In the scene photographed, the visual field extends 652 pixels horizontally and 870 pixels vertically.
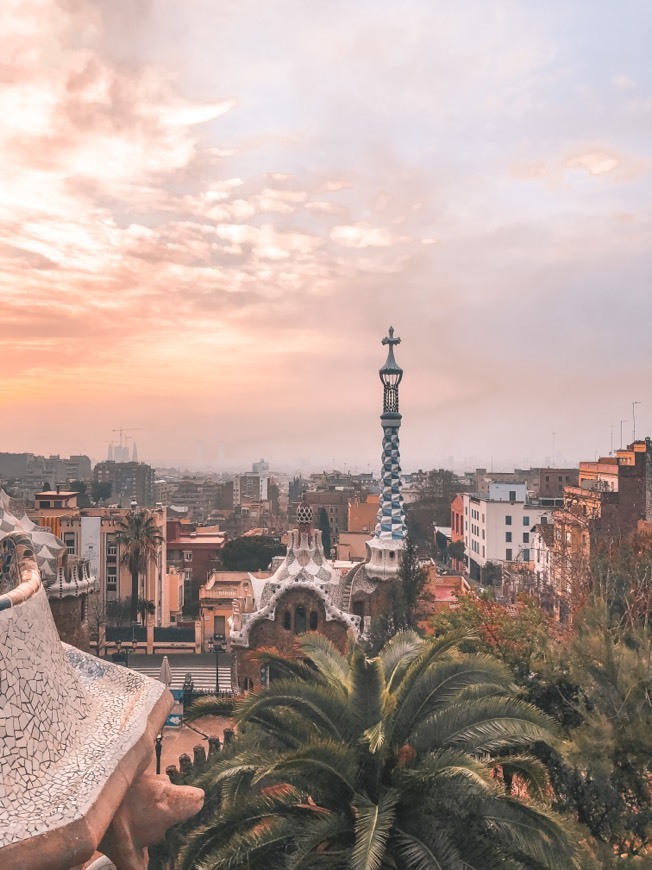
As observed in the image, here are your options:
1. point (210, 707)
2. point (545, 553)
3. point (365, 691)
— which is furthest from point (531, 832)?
point (545, 553)

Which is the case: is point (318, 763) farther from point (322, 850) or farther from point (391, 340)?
point (391, 340)

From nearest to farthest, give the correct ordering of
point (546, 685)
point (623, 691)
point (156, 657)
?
point (623, 691) → point (546, 685) → point (156, 657)

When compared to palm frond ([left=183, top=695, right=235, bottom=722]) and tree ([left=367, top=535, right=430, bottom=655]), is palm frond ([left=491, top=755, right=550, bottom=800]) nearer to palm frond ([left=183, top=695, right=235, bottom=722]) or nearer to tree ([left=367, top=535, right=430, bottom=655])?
palm frond ([left=183, top=695, right=235, bottom=722])

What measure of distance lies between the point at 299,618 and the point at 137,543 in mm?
12237

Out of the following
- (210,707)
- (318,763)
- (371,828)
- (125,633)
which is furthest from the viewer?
(125,633)

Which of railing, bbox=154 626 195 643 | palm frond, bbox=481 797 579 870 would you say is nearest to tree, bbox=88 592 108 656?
railing, bbox=154 626 195 643

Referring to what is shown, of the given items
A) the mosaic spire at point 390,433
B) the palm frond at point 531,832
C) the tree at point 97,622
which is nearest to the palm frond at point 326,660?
the palm frond at point 531,832

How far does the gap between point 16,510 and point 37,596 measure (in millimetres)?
5291

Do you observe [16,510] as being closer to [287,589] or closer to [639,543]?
[287,589]

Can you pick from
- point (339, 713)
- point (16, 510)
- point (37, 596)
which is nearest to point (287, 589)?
point (16, 510)

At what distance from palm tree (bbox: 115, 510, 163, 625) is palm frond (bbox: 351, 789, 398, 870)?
25.7 metres

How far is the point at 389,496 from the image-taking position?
24.9 m

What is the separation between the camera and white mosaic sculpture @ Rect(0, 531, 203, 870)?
123 inches

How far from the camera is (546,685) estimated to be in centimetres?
993
